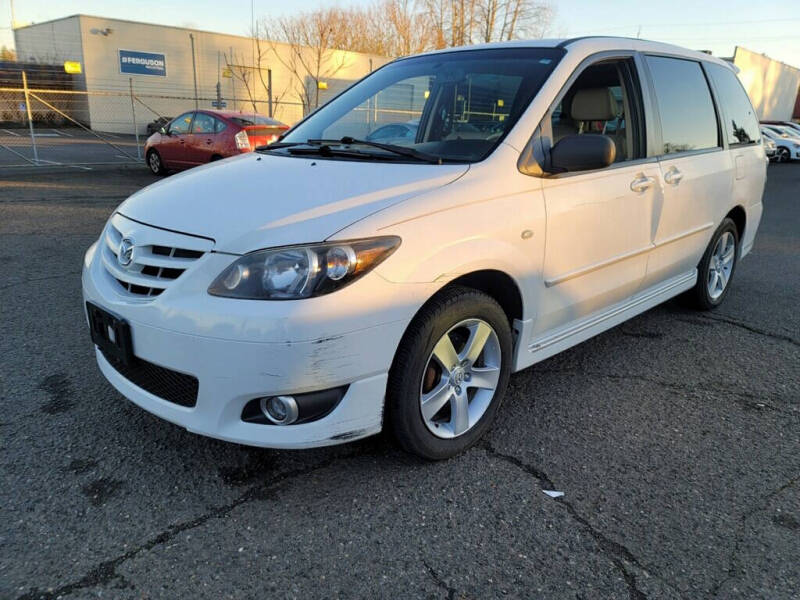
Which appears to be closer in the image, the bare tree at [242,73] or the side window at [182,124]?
the side window at [182,124]

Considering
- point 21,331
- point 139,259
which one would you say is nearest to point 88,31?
point 21,331

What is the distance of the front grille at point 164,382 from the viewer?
7.48 feet

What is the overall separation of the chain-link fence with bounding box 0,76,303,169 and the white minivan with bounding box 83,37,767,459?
47.8 feet

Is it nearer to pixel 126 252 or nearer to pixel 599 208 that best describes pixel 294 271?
pixel 126 252

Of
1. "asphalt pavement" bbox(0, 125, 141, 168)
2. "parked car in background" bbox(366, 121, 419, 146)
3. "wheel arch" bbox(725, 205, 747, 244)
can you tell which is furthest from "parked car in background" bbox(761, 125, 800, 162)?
"parked car in background" bbox(366, 121, 419, 146)

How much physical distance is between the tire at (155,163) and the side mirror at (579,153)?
41.8ft

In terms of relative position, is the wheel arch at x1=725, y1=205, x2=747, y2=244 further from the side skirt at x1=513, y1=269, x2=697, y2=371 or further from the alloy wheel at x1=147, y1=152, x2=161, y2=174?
the alloy wheel at x1=147, y1=152, x2=161, y2=174

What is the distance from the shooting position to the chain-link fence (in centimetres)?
1733

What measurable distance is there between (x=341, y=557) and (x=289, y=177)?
161 centimetres

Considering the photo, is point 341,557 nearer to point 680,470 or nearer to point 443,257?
point 443,257

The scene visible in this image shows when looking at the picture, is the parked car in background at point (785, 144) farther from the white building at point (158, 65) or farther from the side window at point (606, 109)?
the side window at point (606, 109)

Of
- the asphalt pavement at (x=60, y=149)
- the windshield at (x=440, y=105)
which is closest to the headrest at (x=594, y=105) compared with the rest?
the windshield at (x=440, y=105)

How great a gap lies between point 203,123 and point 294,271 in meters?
11.6

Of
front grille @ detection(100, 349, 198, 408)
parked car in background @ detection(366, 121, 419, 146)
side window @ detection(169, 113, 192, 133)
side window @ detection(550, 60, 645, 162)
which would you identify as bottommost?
front grille @ detection(100, 349, 198, 408)
